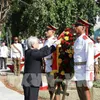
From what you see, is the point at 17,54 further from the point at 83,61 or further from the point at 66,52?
the point at 83,61

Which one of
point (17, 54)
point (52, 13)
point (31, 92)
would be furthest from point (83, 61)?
point (52, 13)

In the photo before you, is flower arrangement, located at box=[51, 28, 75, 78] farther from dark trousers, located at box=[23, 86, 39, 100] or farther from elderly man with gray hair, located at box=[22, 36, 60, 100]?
dark trousers, located at box=[23, 86, 39, 100]

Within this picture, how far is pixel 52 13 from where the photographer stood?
24766 mm

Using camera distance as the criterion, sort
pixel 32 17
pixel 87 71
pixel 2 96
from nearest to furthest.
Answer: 1. pixel 87 71
2. pixel 2 96
3. pixel 32 17

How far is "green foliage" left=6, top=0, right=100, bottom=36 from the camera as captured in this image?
24781mm

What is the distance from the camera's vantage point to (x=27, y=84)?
8148mm

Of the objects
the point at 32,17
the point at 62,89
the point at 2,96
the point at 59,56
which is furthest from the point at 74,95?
the point at 32,17

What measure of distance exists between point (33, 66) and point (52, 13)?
55.2ft

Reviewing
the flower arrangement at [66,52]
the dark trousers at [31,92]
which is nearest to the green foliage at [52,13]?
the flower arrangement at [66,52]

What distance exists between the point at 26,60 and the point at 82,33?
1.19 m

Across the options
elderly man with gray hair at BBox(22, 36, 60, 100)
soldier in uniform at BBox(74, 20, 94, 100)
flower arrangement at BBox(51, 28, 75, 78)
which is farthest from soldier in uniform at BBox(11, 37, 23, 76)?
soldier in uniform at BBox(74, 20, 94, 100)

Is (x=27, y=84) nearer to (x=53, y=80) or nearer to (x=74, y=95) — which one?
(x=53, y=80)

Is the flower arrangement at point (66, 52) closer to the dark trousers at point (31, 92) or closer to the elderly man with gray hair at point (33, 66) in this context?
the elderly man with gray hair at point (33, 66)

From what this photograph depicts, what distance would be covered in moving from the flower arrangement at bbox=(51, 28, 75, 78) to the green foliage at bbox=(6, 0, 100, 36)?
15.8 m
